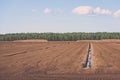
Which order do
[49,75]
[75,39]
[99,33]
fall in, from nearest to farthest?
1. [49,75]
2. [75,39]
3. [99,33]

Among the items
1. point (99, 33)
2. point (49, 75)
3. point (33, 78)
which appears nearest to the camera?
point (33, 78)

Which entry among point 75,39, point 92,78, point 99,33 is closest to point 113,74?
point 92,78

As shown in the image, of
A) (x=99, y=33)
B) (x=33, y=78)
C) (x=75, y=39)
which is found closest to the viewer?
(x=33, y=78)

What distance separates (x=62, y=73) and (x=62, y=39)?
89.3 metres

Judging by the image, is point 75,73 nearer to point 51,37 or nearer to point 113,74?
point 113,74

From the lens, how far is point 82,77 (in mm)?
12586

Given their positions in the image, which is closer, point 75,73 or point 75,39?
point 75,73

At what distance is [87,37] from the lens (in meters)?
103

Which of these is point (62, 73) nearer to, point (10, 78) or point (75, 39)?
point (10, 78)

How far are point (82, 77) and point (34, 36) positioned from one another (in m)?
95.8

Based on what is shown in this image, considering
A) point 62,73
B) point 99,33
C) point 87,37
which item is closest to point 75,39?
point 87,37

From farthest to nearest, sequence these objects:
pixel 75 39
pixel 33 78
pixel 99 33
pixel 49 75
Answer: pixel 99 33 → pixel 75 39 → pixel 49 75 → pixel 33 78

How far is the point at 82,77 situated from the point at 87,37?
298 ft

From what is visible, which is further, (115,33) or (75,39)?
(115,33)
